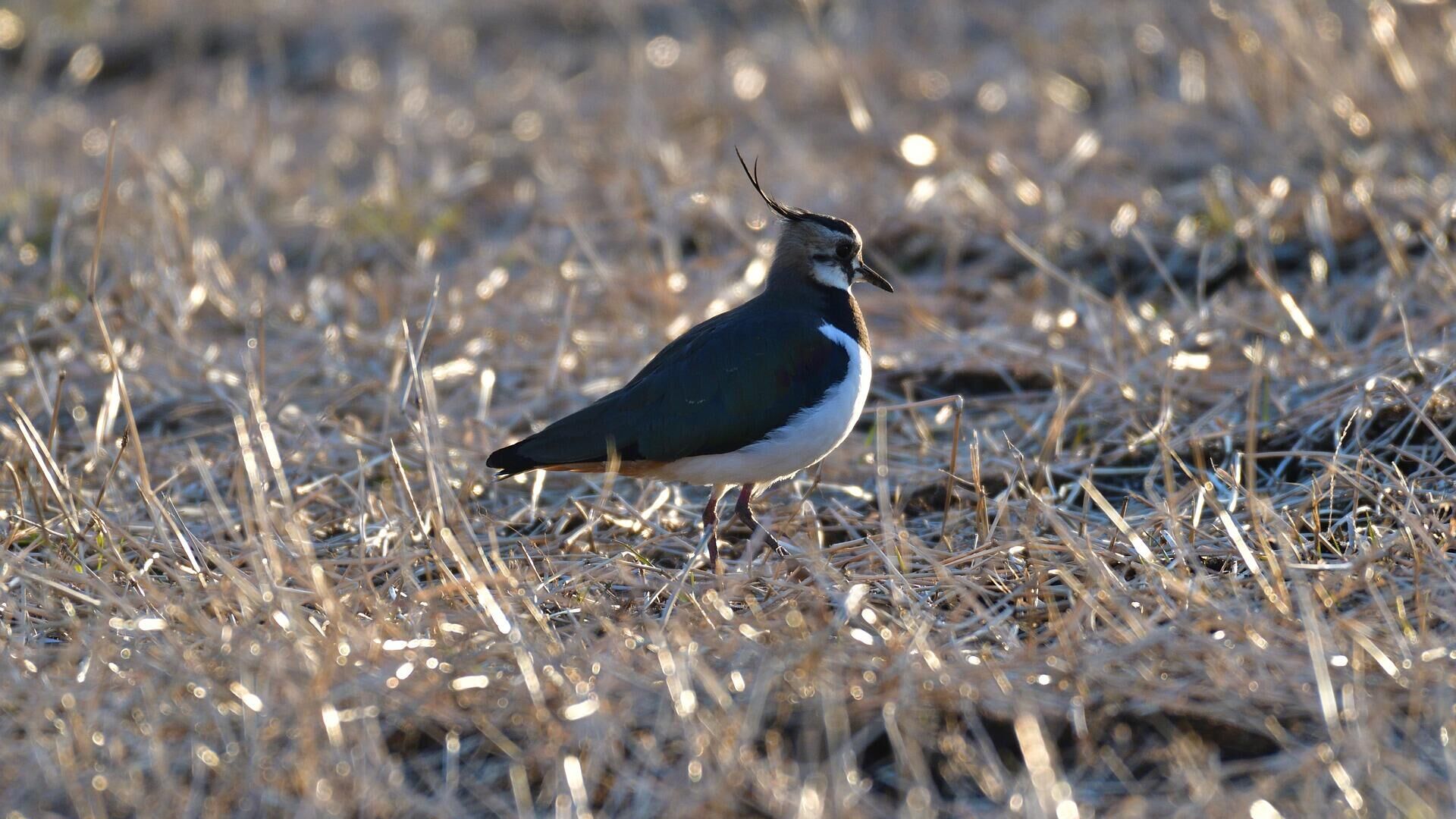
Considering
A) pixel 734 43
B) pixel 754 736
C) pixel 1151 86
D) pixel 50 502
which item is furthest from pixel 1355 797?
pixel 734 43

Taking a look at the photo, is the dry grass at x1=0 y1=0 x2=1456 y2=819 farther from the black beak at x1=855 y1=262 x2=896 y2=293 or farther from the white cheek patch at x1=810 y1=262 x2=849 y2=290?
the white cheek patch at x1=810 y1=262 x2=849 y2=290

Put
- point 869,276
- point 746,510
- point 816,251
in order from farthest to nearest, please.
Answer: point 869,276, point 816,251, point 746,510

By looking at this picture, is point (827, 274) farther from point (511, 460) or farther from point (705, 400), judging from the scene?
point (511, 460)

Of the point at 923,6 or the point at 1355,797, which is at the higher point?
the point at 1355,797

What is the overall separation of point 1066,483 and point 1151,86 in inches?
210

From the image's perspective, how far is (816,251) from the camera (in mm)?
5230

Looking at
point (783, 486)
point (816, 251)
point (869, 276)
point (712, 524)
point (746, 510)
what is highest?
point (816, 251)

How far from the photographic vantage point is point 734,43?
11.7 m

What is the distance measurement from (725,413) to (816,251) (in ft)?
2.66

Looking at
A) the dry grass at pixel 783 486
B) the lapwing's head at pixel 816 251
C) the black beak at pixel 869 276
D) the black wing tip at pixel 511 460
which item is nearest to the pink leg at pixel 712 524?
the dry grass at pixel 783 486

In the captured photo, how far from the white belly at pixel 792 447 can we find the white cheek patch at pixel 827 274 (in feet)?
1.45

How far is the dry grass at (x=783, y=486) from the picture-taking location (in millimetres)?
3232

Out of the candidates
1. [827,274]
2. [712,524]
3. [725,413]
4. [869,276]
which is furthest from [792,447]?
[869,276]

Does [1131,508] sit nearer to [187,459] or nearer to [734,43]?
[187,459]
